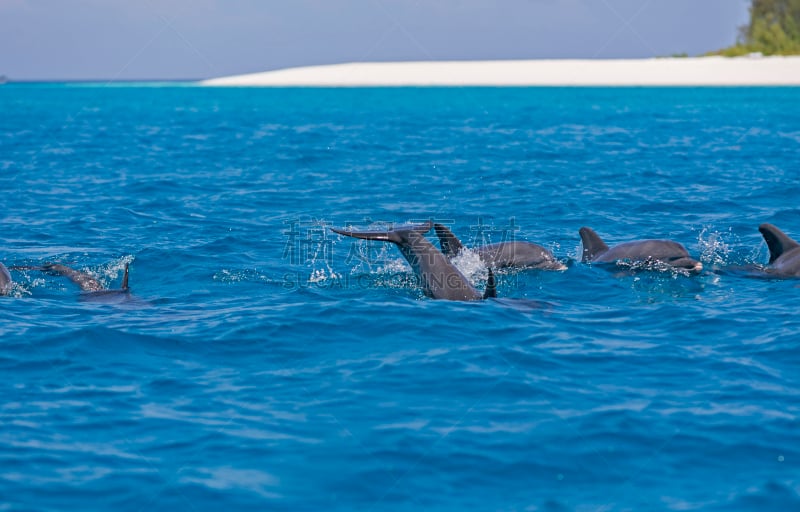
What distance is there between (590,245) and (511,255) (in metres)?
1.38

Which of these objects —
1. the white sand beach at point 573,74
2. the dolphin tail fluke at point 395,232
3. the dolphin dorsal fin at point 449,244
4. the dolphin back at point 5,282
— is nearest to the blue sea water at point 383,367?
the dolphin back at point 5,282

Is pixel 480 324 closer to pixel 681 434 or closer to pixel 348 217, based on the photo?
pixel 681 434

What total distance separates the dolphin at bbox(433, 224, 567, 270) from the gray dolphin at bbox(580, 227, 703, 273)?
2.22 feet

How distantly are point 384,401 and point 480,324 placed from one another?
264 centimetres

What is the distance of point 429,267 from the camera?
12.1m

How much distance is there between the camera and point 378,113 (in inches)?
2537

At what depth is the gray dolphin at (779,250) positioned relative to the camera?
519 inches

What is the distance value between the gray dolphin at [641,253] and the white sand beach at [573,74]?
313ft

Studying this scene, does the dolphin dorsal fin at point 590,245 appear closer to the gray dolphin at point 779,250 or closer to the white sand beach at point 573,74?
the gray dolphin at point 779,250

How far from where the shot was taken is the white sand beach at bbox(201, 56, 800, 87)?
11030 centimetres

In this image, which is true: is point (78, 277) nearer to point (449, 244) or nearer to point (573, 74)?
point (449, 244)

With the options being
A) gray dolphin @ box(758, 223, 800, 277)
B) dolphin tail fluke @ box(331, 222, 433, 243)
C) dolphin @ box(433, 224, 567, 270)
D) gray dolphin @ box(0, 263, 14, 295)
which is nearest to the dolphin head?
gray dolphin @ box(758, 223, 800, 277)

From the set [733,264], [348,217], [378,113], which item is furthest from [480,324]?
[378,113]

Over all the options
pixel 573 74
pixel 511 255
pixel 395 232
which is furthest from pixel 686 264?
pixel 573 74
